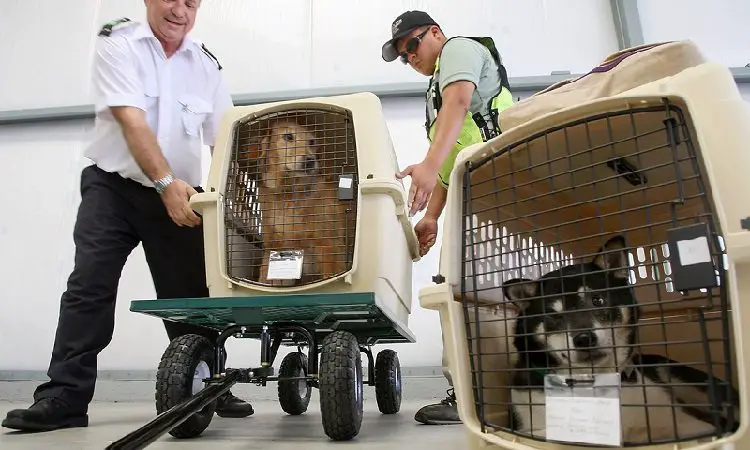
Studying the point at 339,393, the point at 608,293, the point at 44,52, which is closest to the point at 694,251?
the point at 608,293

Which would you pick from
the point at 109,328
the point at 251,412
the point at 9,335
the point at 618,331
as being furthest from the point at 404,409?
the point at 9,335

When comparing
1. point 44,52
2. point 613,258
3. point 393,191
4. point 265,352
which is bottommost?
point 265,352

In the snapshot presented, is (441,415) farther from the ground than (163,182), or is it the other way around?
(163,182)

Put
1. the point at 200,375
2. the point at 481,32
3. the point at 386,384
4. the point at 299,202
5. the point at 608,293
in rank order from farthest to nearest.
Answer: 1. the point at 481,32
2. the point at 386,384
3. the point at 299,202
4. the point at 200,375
5. the point at 608,293

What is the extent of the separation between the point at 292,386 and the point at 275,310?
83cm

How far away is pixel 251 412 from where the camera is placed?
2.16 meters

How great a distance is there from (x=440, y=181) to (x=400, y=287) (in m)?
0.54

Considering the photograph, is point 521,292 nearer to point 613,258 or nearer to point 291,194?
point 613,258

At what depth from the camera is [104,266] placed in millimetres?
1752

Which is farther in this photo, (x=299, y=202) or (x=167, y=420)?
(x=299, y=202)

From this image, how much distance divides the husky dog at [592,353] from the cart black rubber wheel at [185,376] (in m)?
0.79

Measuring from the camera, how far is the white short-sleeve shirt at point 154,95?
1.79 meters

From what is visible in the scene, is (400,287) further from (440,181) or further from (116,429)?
(116,429)

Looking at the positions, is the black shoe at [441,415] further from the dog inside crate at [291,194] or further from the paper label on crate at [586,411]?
the paper label on crate at [586,411]
